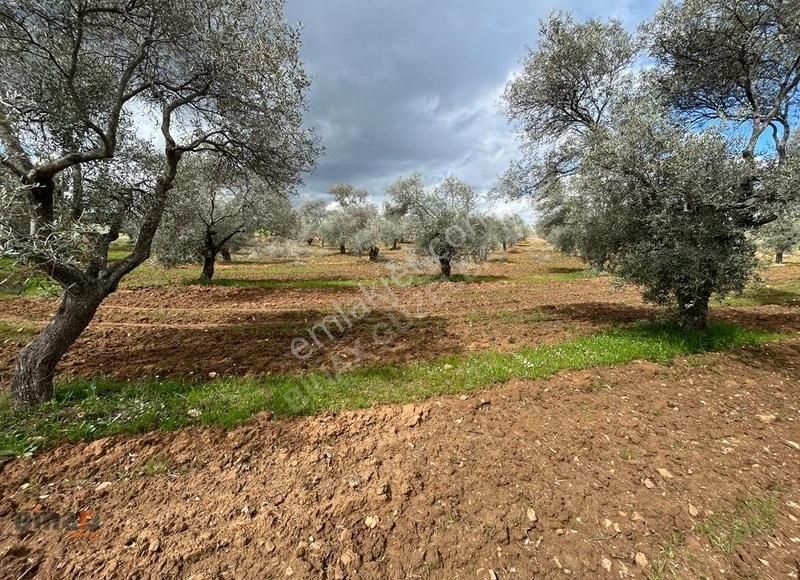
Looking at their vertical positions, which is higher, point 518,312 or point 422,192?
point 422,192

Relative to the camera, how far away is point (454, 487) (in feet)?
13.8

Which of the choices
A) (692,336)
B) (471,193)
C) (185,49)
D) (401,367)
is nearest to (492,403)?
(401,367)

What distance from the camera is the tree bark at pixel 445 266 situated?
23344 mm

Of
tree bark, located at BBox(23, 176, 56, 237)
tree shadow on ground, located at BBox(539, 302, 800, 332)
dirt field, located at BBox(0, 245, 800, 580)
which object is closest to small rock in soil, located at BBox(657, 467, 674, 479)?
dirt field, located at BBox(0, 245, 800, 580)

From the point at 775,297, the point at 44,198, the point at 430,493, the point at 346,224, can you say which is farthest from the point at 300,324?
the point at 346,224

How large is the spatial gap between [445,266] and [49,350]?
20292 mm

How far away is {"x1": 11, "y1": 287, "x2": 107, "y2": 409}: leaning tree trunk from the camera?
18.2ft

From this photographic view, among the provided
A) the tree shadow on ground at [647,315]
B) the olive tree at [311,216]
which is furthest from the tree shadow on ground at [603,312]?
the olive tree at [311,216]

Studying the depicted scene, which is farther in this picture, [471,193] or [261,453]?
[471,193]

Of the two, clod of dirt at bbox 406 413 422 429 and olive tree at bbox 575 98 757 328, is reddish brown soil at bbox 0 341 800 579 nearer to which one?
clod of dirt at bbox 406 413 422 429

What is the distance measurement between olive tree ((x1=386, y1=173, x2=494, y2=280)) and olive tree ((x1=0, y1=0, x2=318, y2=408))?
47.3ft

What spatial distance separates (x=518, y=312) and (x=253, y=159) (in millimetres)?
11117

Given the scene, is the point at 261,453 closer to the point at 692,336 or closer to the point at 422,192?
the point at 692,336

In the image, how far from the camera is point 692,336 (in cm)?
920
